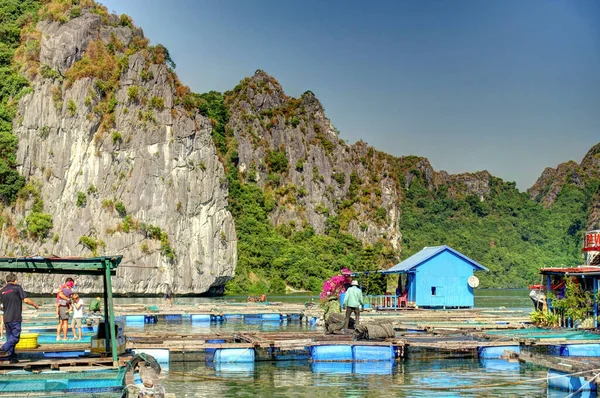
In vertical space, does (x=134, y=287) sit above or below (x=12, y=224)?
below

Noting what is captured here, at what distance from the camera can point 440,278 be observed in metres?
50.6

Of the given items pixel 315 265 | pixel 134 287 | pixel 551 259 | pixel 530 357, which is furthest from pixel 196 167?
pixel 551 259

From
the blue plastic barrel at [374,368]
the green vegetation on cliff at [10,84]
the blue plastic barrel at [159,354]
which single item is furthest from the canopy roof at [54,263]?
the green vegetation on cliff at [10,84]

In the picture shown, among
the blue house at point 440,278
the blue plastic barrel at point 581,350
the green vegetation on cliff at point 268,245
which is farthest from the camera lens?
the green vegetation on cliff at point 268,245

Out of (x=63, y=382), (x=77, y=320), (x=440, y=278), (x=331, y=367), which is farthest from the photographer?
(x=440, y=278)

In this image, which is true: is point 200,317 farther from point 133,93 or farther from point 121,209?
point 133,93

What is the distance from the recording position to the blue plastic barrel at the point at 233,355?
25.6m

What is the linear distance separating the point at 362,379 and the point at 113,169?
234 ft

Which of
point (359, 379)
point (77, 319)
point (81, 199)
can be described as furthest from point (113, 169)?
point (359, 379)

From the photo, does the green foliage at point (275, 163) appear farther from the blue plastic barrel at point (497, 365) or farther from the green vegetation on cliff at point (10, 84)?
the blue plastic barrel at point (497, 365)

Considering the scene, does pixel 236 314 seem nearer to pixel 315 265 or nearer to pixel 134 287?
pixel 134 287

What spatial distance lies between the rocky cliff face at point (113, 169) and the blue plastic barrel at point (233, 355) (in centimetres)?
5946

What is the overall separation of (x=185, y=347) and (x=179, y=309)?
25364mm

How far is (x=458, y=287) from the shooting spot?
51156 mm
